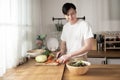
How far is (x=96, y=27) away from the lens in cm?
330

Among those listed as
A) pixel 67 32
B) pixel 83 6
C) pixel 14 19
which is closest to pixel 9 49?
pixel 14 19

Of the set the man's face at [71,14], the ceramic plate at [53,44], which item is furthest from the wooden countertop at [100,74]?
the ceramic plate at [53,44]

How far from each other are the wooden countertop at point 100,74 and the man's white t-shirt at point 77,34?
1.47 feet

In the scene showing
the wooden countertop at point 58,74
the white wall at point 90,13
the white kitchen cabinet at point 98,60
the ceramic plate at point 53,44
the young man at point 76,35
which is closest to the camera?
→ the wooden countertop at point 58,74

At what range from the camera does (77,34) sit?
6.85ft

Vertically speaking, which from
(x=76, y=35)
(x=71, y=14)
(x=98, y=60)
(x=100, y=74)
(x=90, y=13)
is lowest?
(x=98, y=60)

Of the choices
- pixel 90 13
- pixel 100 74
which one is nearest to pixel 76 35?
pixel 100 74

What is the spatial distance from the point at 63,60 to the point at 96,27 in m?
1.67

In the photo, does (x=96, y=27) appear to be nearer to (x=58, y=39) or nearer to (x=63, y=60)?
(x=58, y=39)

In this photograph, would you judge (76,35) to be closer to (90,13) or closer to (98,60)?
(98,60)

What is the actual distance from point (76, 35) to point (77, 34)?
2cm

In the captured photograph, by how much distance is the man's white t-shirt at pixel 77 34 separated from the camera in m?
2.01

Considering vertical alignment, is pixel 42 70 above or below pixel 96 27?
below

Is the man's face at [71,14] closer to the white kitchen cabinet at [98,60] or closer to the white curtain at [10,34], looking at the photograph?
the white curtain at [10,34]
